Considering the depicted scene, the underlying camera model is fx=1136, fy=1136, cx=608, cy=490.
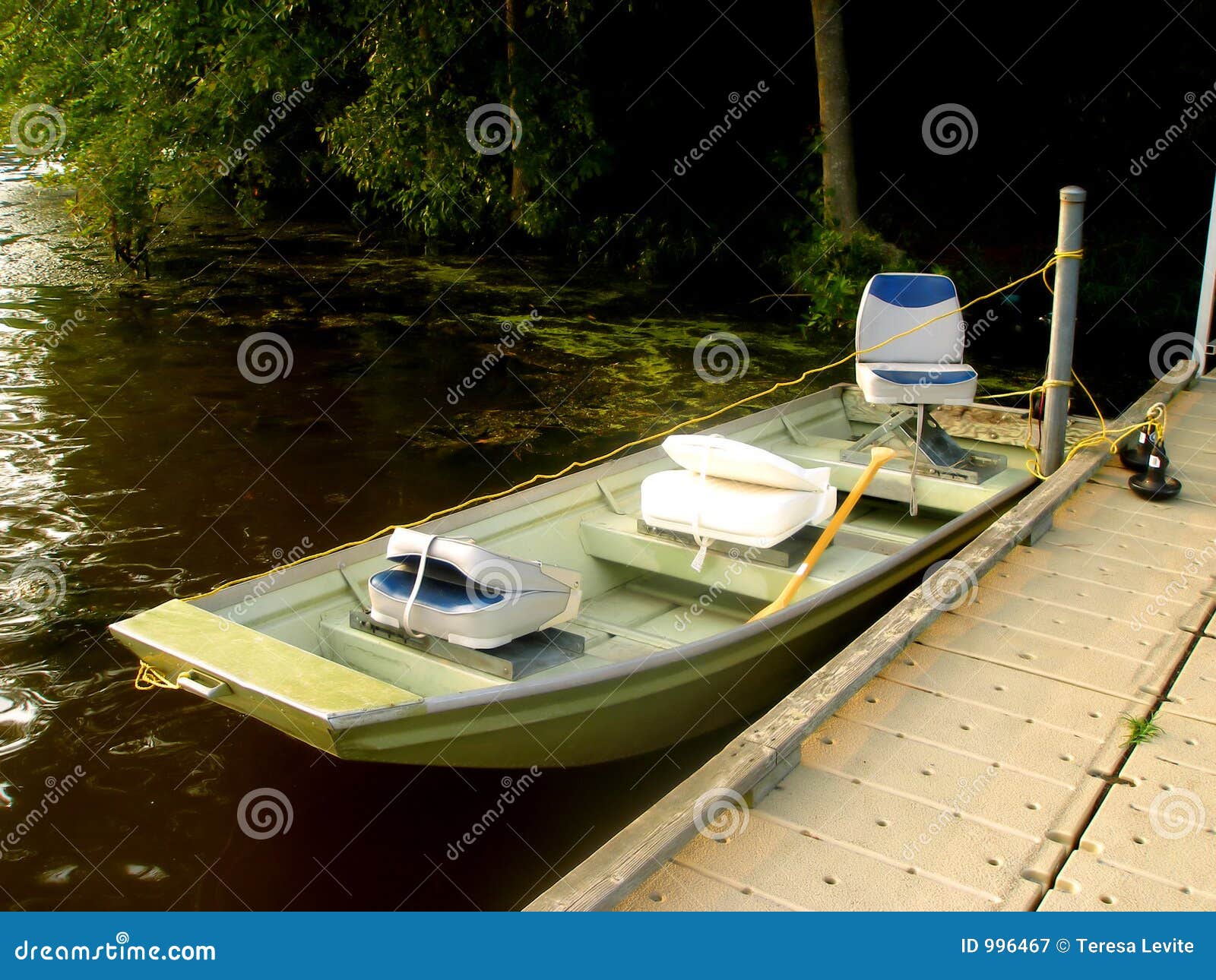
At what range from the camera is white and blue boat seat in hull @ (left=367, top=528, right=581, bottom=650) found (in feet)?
10.2

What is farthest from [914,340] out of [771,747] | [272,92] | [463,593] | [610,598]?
[272,92]

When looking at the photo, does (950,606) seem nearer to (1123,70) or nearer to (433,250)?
(1123,70)

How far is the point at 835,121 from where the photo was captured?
962cm

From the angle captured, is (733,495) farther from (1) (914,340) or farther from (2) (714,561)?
(1) (914,340)

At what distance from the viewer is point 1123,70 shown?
9.86 metres

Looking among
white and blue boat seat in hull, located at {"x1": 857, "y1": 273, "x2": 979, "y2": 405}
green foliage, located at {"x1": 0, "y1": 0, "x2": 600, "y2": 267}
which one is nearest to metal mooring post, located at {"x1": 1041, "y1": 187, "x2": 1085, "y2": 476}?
white and blue boat seat in hull, located at {"x1": 857, "y1": 273, "x2": 979, "y2": 405}

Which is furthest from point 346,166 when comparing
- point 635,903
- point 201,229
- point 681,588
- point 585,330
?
point 635,903

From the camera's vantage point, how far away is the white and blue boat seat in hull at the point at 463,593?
311cm

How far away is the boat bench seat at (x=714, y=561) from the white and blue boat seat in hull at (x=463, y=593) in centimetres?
75

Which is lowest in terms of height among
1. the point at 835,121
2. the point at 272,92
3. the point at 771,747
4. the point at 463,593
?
the point at 272,92

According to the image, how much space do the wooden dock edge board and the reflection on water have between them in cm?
96

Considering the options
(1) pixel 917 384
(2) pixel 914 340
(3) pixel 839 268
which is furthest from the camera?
(3) pixel 839 268

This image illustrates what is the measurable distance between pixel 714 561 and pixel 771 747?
1504 millimetres

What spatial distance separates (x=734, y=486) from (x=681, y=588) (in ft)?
1.90
